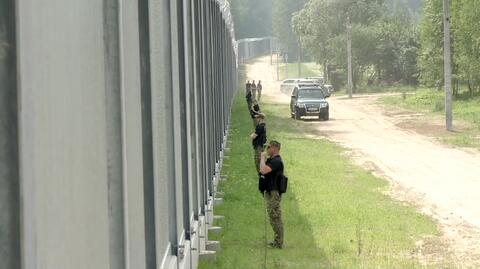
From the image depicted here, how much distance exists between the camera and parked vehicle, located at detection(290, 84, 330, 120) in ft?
126

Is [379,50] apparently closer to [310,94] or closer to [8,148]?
[310,94]

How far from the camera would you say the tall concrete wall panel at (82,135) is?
1.67 metres

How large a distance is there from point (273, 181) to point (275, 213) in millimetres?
535

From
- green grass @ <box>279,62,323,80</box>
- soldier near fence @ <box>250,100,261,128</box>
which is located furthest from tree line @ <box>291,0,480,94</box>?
soldier near fence @ <box>250,100,261,128</box>

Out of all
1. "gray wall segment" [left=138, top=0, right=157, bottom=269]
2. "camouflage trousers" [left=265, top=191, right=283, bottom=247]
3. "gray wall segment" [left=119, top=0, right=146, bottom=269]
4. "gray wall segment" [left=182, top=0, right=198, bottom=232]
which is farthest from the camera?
"camouflage trousers" [left=265, top=191, right=283, bottom=247]

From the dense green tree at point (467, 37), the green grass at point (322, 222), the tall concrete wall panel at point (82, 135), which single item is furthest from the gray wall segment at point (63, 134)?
the dense green tree at point (467, 37)

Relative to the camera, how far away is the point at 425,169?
20.4 meters

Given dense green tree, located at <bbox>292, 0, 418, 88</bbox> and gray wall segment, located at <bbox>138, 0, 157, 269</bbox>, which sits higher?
dense green tree, located at <bbox>292, 0, 418, 88</bbox>

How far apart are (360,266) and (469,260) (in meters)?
1.57

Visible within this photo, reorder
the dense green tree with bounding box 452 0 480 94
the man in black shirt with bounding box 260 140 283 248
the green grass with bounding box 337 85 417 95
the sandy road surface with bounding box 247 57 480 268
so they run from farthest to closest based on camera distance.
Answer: the green grass with bounding box 337 85 417 95 < the dense green tree with bounding box 452 0 480 94 < the sandy road surface with bounding box 247 57 480 268 < the man in black shirt with bounding box 260 140 283 248

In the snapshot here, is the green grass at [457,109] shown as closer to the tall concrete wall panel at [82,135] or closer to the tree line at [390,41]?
the tree line at [390,41]

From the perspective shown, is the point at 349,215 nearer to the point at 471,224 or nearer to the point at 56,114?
the point at 471,224

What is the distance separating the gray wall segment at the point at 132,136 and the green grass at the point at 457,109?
22.5 meters

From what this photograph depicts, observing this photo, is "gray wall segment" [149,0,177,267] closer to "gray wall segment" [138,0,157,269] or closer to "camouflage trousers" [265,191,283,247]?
"gray wall segment" [138,0,157,269]
